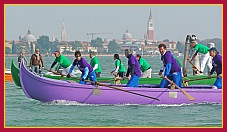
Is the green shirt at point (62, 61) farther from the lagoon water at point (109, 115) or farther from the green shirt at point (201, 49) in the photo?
the green shirt at point (201, 49)

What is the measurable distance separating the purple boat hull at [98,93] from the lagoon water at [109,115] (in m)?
0.17

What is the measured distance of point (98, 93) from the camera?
17219 mm

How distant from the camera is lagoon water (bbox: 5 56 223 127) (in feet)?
47.2

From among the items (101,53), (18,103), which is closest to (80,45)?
(101,53)

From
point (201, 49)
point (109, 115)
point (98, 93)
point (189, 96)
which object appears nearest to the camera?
point (109, 115)

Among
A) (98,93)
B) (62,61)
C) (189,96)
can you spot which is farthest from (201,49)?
(98,93)

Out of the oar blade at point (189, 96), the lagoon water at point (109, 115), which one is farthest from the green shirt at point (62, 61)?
the oar blade at point (189, 96)

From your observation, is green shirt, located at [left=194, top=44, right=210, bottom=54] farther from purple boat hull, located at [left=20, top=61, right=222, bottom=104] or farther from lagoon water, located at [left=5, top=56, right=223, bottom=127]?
lagoon water, located at [left=5, top=56, right=223, bottom=127]

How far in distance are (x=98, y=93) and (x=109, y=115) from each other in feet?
5.59

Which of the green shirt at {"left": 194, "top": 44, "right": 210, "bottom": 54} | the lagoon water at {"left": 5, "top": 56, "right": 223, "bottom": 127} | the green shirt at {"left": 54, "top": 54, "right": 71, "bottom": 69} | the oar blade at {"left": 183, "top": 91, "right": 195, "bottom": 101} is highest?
the green shirt at {"left": 194, "top": 44, "right": 210, "bottom": 54}

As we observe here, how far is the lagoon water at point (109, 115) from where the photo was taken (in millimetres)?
14398

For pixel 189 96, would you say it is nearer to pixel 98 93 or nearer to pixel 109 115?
pixel 98 93

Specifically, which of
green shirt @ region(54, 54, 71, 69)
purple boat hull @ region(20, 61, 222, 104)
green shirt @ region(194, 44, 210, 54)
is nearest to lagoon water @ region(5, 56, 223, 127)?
purple boat hull @ region(20, 61, 222, 104)

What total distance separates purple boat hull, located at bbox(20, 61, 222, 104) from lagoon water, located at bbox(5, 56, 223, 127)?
0.56ft
